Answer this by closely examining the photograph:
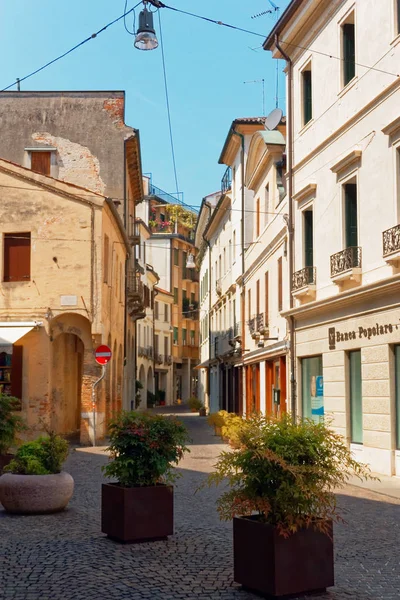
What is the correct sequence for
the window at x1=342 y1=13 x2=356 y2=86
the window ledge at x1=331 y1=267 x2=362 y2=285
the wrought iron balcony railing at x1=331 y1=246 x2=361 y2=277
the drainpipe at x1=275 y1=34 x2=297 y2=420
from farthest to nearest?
the drainpipe at x1=275 y1=34 x2=297 y2=420 → the window at x1=342 y1=13 x2=356 y2=86 → the wrought iron balcony railing at x1=331 y1=246 x2=361 y2=277 → the window ledge at x1=331 y1=267 x2=362 y2=285

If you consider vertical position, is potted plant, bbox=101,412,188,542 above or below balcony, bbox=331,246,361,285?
below

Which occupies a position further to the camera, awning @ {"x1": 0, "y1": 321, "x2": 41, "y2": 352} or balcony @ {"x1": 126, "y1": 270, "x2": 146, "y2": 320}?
balcony @ {"x1": 126, "y1": 270, "x2": 146, "y2": 320}

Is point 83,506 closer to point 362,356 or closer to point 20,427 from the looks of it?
point 20,427

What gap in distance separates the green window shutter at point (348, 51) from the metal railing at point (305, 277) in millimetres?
4419

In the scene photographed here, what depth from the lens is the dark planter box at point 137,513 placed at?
842 centimetres

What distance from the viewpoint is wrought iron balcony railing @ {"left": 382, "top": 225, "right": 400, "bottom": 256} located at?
14.7m

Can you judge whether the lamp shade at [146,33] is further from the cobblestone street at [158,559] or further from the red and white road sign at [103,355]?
the red and white road sign at [103,355]

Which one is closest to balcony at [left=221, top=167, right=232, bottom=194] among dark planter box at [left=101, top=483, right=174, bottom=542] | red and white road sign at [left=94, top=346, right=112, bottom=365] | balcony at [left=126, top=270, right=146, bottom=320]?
balcony at [left=126, top=270, right=146, bottom=320]

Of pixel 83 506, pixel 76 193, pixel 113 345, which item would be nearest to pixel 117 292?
pixel 113 345

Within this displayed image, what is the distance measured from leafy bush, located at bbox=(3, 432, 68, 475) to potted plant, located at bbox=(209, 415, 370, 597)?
4439 millimetres

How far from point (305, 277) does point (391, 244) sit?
5.28 meters

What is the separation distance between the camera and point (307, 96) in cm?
2147

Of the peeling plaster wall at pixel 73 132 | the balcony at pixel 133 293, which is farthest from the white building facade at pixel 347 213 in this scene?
the balcony at pixel 133 293

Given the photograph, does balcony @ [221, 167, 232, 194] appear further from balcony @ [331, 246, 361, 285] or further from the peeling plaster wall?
balcony @ [331, 246, 361, 285]
